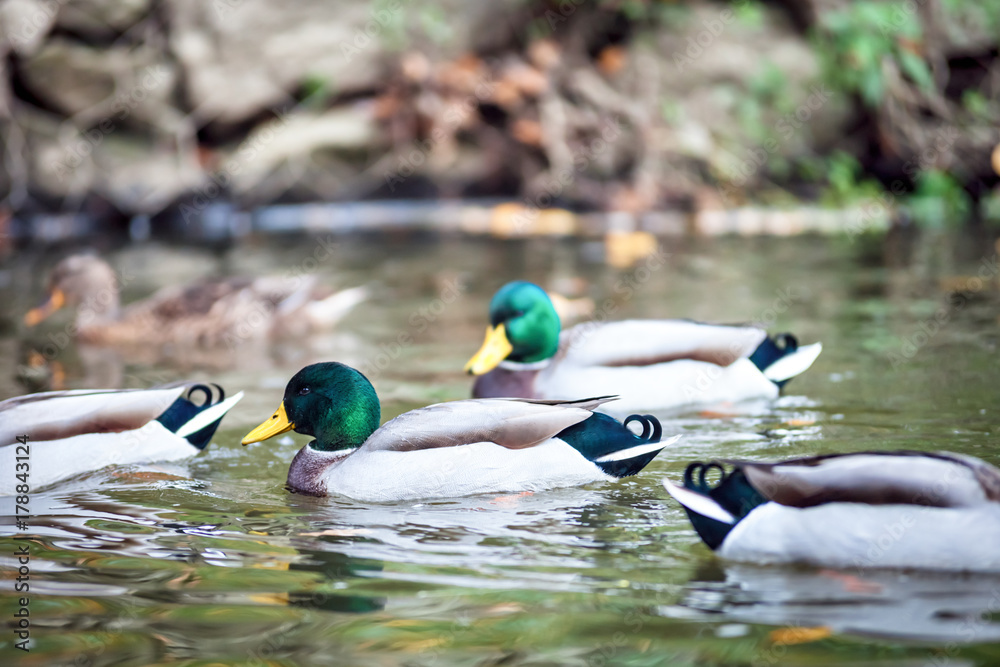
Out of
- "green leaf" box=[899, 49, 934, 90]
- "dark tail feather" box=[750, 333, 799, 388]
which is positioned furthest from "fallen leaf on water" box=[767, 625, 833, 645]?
"green leaf" box=[899, 49, 934, 90]

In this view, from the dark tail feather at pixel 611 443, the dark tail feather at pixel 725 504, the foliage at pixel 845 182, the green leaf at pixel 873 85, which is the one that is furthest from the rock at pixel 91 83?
the dark tail feather at pixel 725 504

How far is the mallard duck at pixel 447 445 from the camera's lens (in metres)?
4.26

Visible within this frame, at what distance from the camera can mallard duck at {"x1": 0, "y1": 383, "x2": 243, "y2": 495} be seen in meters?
4.55

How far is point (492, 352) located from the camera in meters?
5.72

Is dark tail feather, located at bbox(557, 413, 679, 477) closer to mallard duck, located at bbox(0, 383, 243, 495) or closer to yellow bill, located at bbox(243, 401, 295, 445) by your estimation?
yellow bill, located at bbox(243, 401, 295, 445)

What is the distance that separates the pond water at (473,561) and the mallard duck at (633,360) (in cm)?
20

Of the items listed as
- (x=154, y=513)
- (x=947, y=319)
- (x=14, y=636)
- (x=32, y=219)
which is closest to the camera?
(x=14, y=636)

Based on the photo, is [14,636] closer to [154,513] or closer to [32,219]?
[154,513]

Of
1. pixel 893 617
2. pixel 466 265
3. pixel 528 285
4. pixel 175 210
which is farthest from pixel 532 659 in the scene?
pixel 175 210

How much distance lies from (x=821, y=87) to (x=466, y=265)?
6.27 m

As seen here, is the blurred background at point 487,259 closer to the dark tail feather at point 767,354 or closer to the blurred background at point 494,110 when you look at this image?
the blurred background at point 494,110

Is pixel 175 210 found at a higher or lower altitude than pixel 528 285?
higher

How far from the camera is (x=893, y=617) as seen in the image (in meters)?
3.04

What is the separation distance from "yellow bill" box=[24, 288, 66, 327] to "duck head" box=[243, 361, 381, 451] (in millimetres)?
4142
